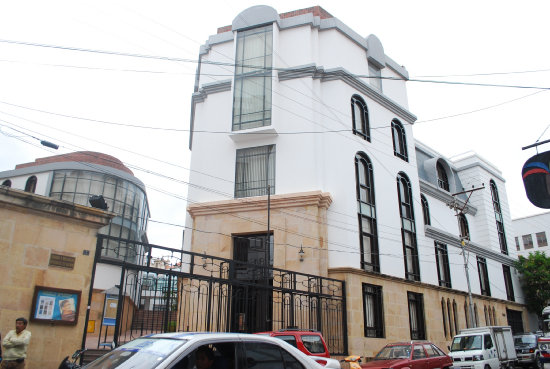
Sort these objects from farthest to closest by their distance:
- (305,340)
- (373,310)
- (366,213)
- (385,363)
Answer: (366,213), (373,310), (385,363), (305,340)

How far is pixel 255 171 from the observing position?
2361 cm

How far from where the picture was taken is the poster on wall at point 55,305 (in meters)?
9.13

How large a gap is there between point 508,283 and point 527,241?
28576 millimetres

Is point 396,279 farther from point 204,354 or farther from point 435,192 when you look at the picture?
point 204,354

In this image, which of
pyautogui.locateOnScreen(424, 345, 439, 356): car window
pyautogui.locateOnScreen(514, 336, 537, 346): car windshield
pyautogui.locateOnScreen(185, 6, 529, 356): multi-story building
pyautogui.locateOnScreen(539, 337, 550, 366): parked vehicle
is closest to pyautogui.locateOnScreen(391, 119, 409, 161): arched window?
pyautogui.locateOnScreen(185, 6, 529, 356): multi-story building

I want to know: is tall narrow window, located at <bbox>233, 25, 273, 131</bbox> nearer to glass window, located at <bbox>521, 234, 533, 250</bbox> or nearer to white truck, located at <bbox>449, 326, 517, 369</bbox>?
white truck, located at <bbox>449, 326, 517, 369</bbox>

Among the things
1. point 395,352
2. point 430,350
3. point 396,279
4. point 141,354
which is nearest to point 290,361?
point 141,354

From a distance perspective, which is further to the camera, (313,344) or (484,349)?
(484,349)

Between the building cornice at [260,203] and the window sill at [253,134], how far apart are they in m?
3.64

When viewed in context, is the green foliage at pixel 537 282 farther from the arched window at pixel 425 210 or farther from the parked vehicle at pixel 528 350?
the parked vehicle at pixel 528 350

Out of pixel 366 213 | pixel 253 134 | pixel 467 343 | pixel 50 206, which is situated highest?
pixel 253 134

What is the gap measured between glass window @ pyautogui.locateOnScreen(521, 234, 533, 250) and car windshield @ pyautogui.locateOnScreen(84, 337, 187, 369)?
66764mm

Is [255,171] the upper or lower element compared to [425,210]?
upper

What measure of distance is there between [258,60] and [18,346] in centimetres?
2018
